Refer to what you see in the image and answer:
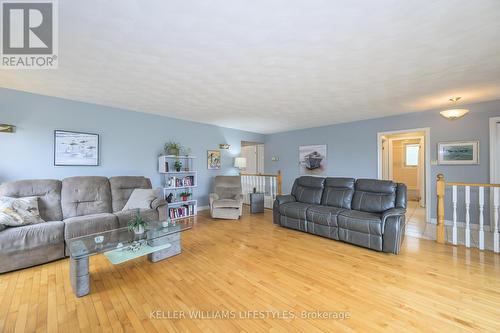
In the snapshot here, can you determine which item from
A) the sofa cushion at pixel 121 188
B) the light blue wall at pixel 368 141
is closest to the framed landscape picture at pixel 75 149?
the sofa cushion at pixel 121 188

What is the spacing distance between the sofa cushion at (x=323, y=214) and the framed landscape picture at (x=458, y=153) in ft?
8.96

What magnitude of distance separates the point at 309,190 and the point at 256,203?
165cm

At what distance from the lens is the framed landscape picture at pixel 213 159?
601cm

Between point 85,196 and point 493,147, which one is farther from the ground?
point 493,147

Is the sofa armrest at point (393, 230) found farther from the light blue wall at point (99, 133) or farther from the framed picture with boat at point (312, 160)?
the light blue wall at point (99, 133)

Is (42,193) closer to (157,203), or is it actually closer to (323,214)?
(157,203)

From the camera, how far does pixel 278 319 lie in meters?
1.72

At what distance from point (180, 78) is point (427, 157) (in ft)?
17.6

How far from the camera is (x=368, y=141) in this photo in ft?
17.9

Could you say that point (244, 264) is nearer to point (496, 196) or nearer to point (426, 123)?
point (496, 196)

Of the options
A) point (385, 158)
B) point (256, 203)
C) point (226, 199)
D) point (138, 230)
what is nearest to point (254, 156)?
point (256, 203)

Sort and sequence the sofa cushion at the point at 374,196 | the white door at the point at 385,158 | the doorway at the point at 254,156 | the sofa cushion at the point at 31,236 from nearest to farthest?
the sofa cushion at the point at 31,236 → the sofa cushion at the point at 374,196 → the white door at the point at 385,158 → the doorway at the point at 254,156

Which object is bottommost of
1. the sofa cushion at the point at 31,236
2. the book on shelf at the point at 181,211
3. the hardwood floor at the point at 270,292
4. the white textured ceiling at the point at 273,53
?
the hardwood floor at the point at 270,292

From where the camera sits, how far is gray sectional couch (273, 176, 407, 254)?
304 cm
